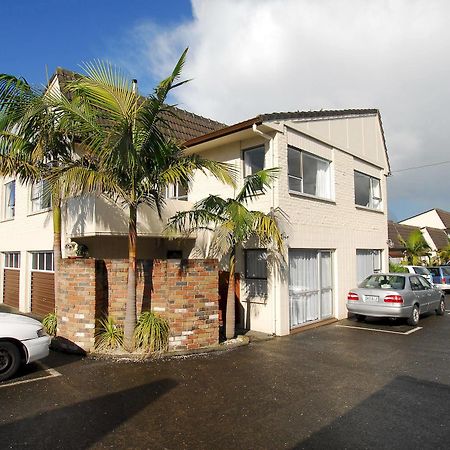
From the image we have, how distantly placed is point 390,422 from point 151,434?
2824 mm

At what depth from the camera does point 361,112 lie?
14156mm

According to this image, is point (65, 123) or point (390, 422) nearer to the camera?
point (390, 422)

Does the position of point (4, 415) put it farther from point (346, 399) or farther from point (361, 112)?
point (361, 112)

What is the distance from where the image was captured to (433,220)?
44.8 metres

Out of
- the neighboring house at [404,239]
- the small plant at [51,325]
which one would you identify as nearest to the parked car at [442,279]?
the neighboring house at [404,239]

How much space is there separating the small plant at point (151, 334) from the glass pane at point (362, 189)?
9023mm

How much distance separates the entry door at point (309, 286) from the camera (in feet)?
34.2

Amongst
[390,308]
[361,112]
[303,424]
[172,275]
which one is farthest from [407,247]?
[303,424]

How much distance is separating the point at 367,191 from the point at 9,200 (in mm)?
14311

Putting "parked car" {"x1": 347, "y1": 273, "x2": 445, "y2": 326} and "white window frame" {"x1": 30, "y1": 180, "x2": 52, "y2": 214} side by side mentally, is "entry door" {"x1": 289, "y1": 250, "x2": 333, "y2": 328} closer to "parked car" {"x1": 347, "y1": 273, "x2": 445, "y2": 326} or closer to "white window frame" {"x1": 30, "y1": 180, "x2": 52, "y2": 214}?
"parked car" {"x1": 347, "y1": 273, "x2": 445, "y2": 326}

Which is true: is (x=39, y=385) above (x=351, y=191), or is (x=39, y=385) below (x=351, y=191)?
below

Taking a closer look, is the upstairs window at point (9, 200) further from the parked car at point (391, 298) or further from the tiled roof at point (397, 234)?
the tiled roof at point (397, 234)

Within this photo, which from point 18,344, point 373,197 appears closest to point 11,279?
point 18,344

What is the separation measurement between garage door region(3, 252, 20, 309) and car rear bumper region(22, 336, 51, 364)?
9149mm
